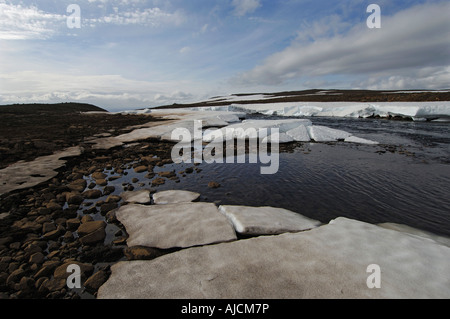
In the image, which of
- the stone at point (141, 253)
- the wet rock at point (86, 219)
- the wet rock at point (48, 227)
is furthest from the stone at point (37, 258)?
the stone at point (141, 253)

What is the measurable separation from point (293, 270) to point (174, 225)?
2165mm

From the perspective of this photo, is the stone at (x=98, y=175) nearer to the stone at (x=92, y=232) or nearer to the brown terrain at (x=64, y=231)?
the brown terrain at (x=64, y=231)

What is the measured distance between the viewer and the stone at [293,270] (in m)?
2.32

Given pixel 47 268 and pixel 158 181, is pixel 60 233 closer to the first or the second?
pixel 47 268

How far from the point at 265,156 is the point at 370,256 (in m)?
6.52

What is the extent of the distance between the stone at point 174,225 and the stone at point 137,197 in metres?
0.29

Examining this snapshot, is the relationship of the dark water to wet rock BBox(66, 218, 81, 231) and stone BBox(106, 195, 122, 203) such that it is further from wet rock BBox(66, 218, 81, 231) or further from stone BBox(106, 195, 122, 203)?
wet rock BBox(66, 218, 81, 231)

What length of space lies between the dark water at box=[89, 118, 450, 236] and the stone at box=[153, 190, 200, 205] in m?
0.33

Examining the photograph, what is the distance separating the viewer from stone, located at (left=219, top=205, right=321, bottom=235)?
3654 millimetres

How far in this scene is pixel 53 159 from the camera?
7.91m
